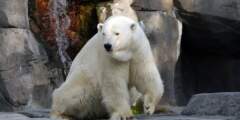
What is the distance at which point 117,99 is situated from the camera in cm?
488

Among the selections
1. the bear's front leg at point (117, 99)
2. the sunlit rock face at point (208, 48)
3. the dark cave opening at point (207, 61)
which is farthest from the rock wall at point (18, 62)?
the bear's front leg at point (117, 99)

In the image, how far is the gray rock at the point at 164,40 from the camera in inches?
421

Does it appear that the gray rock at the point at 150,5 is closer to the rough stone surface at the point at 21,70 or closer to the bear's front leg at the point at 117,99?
the rough stone surface at the point at 21,70

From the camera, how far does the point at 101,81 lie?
4953 millimetres

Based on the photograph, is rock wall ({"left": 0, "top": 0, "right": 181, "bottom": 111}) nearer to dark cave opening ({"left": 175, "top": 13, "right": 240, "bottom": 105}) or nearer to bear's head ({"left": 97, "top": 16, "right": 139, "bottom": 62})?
dark cave opening ({"left": 175, "top": 13, "right": 240, "bottom": 105})

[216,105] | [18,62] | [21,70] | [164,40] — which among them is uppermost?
[216,105]

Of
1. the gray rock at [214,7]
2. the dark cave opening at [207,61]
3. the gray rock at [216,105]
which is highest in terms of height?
the gray rock at [216,105]

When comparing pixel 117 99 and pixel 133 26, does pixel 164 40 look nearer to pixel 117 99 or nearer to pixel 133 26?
pixel 133 26

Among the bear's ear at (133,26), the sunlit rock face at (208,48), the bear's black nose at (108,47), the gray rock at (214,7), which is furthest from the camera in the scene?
the sunlit rock face at (208,48)

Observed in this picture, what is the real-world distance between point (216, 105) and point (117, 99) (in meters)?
0.82

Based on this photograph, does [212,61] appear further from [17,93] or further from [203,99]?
[203,99]

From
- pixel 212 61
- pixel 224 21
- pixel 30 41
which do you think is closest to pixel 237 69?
pixel 212 61

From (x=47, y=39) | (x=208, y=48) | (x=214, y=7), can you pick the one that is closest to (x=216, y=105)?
(x=214, y=7)

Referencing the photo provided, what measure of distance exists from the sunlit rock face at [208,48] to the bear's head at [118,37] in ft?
20.2
